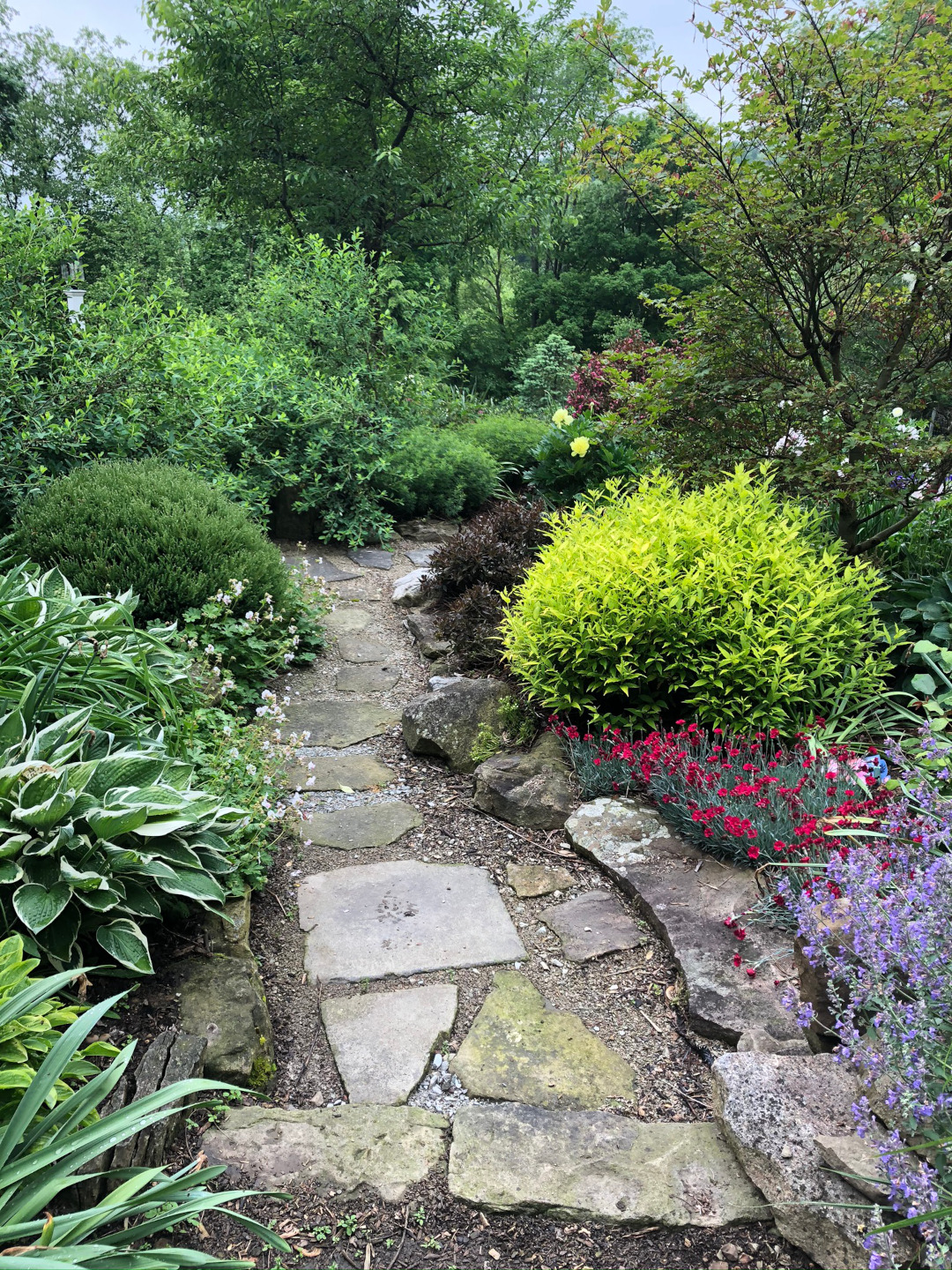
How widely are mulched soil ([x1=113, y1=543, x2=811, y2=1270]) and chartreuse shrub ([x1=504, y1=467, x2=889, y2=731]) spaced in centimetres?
72

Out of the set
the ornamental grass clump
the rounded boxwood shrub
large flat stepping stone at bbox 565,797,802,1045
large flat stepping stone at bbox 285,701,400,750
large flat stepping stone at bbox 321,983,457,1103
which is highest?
the rounded boxwood shrub

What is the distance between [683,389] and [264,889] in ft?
11.3

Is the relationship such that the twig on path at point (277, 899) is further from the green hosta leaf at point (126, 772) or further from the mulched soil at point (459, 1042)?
the green hosta leaf at point (126, 772)

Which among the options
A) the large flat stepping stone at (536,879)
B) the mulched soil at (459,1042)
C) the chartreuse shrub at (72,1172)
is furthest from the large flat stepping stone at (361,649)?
the chartreuse shrub at (72,1172)

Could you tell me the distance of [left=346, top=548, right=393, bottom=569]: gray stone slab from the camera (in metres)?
6.84

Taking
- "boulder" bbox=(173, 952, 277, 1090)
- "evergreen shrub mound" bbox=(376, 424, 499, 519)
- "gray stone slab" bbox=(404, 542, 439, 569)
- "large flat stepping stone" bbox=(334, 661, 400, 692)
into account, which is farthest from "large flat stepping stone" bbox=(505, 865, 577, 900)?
"evergreen shrub mound" bbox=(376, 424, 499, 519)

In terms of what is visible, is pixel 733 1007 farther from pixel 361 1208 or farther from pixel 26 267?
pixel 26 267

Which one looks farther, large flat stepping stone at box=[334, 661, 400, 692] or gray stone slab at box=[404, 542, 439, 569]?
gray stone slab at box=[404, 542, 439, 569]

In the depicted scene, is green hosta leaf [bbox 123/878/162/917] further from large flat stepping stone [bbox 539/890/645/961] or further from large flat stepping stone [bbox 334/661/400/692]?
large flat stepping stone [bbox 334/661/400/692]

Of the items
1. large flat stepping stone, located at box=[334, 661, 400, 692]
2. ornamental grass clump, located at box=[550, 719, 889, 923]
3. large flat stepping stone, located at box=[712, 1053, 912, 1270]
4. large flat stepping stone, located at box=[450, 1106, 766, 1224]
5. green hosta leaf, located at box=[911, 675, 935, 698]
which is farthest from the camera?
large flat stepping stone, located at box=[334, 661, 400, 692]

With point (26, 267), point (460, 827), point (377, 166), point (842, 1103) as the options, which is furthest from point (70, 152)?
point (842, 1103)

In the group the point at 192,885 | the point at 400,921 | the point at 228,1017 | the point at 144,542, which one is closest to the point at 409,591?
the point at 144,542

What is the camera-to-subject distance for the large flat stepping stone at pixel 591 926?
8.56 feet

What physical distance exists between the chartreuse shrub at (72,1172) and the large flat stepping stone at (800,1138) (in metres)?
0.92
